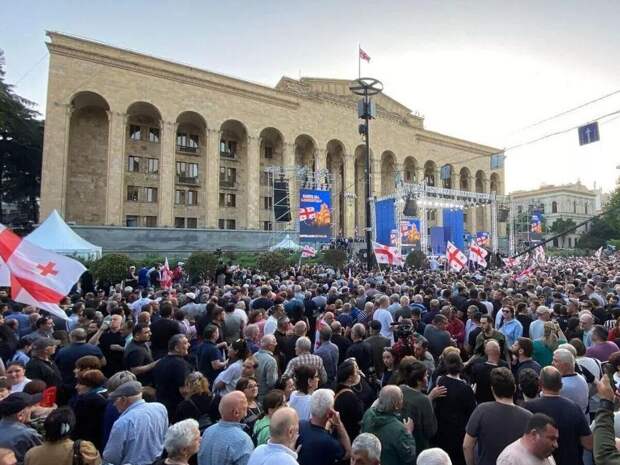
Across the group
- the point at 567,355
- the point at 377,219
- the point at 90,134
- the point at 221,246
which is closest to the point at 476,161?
the point at 377,219

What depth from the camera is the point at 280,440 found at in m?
2.58

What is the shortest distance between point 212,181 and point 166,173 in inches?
147

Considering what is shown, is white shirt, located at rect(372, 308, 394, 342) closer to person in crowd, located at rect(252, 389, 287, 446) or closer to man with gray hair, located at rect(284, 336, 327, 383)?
man with gray hair, located at rect(284, 336, 327, 383)

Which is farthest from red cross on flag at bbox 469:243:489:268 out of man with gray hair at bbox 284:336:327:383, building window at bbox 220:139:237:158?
building window at bbox 220:139:237:158

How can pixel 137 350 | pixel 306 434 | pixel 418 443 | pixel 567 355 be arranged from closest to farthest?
1. pixel 306 434
2. pixel 418 443
3. pixel 567 355
4. pixel 137 350

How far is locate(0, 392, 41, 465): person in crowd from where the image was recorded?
117 inches

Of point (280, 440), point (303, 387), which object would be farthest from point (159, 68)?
point (280, 440)

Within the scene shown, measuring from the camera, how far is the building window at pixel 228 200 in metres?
36.5

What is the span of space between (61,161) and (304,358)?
2872 centimetres

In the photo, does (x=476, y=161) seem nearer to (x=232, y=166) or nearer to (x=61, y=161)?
(x=232, y=166)

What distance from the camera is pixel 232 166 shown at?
37.3 m

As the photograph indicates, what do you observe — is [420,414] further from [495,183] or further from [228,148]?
[495,183]

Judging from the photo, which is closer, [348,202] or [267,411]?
[267,411]

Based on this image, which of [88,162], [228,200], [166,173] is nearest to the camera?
[88,162]
